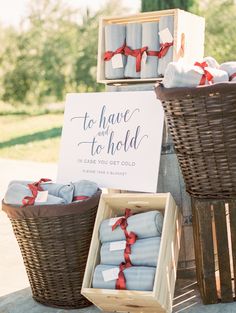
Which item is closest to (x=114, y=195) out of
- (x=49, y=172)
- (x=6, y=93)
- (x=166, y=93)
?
(x=166, y=93)

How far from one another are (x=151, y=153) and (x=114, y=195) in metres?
0.31

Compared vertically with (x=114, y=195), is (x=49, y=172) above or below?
below

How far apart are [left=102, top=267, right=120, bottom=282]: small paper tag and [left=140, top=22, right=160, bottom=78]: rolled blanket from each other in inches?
42.8

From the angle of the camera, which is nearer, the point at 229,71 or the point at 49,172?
the point at 229,71

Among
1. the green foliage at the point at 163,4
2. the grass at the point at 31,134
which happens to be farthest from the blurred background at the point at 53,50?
the green foliage at the point at 163,4

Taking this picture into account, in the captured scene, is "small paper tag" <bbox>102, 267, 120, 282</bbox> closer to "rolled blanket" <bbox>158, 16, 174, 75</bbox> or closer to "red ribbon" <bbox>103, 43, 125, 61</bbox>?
"rolled blanket" <bbox>158, 16, 174, 75</bbox>

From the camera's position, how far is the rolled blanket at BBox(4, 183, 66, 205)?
301 centimetres

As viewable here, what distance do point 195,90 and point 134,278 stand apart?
2.86ft

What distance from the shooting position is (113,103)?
11.1 ft

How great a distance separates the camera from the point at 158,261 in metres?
2.80

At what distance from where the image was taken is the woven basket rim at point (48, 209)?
9.68ft

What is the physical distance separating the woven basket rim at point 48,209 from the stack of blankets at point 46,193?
0.11 ft

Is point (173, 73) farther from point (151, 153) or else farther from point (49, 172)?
point (49, 172)

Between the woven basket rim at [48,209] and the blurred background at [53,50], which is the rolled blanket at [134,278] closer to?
the woven basket rim at [48,209]
